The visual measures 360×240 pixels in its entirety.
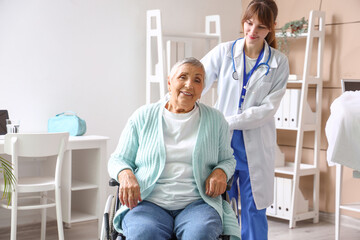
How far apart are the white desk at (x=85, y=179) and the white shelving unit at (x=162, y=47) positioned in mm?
730

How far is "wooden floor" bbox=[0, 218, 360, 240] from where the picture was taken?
3.57 meters

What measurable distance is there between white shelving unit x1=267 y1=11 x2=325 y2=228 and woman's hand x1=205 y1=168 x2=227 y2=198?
2.09 m

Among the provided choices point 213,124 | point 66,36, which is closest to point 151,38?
point 66,36

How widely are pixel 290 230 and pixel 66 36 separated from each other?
85.7 inches

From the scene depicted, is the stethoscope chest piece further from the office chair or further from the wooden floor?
the wooden floor

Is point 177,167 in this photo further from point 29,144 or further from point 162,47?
point 162,47

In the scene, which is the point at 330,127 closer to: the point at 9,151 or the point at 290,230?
the point at 290,230

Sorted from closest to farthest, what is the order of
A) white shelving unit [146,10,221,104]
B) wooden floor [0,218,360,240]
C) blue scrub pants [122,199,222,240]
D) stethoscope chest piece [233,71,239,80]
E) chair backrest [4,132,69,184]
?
blue scrub pants [122,199,222,240]
stethoscope chest piece [233,71,239,80]
chair backrest [4,132,69,184]
wooden floor [0,218,360,240]
white shelving unit [146,10,221,104]

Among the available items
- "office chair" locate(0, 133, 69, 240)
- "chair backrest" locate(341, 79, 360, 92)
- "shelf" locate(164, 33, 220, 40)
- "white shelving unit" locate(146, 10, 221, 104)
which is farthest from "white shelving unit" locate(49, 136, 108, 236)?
"chair backrest" locate(341, 79, 360, 92)

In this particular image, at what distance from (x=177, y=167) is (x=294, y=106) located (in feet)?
7.38

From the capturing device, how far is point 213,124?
216 cm

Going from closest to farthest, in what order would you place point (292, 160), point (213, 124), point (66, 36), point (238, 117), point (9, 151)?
point (213, 124)
point (238, 117)
point (9, 151)
point (66, 36)
point (292, 160)

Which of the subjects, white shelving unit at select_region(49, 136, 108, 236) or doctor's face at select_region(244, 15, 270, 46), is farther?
white shelving unit at select_region(49, 136, 108, 236)

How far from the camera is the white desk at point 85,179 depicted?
11.1 feet
